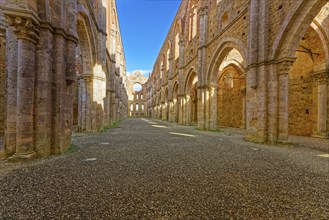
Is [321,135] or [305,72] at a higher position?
[305,72]

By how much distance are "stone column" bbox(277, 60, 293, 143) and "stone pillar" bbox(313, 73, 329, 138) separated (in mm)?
4683

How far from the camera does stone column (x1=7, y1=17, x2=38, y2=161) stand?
148 inches

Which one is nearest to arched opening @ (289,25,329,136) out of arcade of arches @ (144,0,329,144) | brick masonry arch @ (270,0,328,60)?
arcade of arches @ (144,0,329,144)

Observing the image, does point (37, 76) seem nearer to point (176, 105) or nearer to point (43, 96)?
point (43, 96)

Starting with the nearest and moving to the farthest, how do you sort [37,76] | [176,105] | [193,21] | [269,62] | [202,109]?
[37,76], [269,62], [202,109], [193,21], [176,105]

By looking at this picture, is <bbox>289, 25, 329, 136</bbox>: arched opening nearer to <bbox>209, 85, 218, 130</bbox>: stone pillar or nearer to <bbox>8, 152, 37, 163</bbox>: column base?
<bbox>209, 85, 218, 130</bbox>: stone pillar

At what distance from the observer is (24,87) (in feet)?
12.6

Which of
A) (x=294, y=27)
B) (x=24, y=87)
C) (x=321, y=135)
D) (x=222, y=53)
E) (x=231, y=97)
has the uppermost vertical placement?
(x=222, y=53)

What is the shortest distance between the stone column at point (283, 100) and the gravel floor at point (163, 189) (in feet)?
8.25

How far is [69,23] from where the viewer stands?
511cm

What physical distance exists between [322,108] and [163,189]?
11.3 meters

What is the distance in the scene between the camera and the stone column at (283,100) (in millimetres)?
6266

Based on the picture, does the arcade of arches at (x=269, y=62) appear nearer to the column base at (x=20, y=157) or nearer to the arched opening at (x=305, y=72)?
the arched opening at (x=305, y=72)

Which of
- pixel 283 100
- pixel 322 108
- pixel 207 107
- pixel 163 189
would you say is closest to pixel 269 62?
pixel 283 100
